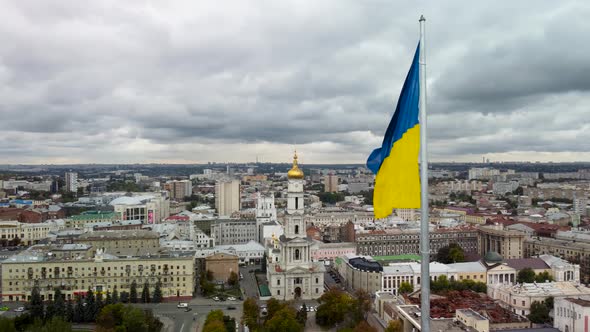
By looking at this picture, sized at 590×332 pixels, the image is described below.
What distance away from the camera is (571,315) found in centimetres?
2878

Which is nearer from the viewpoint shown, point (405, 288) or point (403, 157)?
point (403, 157)

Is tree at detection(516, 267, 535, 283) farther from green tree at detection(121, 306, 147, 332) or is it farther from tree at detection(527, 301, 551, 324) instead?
green tree at detection(121, 306, 147, 332)

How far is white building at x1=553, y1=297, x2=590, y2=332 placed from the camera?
2798cm

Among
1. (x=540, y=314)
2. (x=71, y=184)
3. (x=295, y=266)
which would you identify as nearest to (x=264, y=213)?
(x=295, y=266)

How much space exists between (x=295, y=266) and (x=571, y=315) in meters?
20.4

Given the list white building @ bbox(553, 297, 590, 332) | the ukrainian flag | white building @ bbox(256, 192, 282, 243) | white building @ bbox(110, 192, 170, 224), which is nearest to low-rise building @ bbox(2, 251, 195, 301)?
white building @ bbox(256, 192, 282, 243)

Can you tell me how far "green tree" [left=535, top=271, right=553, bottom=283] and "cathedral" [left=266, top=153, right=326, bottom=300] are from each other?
59.9 ft

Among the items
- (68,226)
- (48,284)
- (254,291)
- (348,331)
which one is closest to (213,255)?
(254,291)

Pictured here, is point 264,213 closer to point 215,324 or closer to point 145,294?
point 145,294

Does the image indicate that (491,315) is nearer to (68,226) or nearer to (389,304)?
(389,304)

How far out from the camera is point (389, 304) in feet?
112

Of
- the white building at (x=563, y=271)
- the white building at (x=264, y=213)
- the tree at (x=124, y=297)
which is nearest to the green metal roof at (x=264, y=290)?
the tree at (x=124, y=297)

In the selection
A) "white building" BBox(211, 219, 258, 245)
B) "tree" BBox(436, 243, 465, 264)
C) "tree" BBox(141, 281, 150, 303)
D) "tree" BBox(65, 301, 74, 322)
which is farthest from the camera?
"white building" BBox(211, 219, 258, 245)

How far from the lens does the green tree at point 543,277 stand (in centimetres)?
4364
